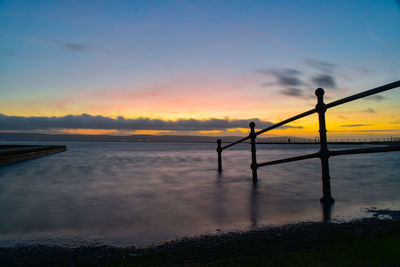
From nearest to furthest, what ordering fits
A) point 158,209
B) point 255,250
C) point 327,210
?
point 255,250, point 327,210, point 158,209

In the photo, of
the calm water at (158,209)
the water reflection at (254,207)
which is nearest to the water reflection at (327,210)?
the calm water at (158,209)

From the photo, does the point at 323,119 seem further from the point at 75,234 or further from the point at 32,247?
the point at 32,247

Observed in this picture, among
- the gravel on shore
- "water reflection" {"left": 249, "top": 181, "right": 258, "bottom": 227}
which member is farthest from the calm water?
the gravel on shore

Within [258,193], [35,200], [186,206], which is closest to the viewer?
[186,206]

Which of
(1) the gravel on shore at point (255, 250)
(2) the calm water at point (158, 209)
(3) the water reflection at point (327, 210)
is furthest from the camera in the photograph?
(3) the water reflection at point (327, 210)

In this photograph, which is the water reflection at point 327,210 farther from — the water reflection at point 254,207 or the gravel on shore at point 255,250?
the water reflection at point 254,207

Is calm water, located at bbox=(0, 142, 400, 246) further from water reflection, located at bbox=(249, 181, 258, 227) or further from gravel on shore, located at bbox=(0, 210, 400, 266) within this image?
gravel on shore, located at bbox=(0, 210, 400, 266)

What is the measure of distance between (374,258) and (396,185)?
6661mm

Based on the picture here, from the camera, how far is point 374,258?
7.17ft

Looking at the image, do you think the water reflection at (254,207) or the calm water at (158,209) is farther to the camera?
the water reflection at (254,207)

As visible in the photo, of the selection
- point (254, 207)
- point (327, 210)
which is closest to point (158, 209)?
point (254, 207)

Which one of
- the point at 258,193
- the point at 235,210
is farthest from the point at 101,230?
the point at 258,193

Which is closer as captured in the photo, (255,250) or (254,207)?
(255,250)

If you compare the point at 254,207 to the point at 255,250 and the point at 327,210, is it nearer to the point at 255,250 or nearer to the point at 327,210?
the point at 327,210
